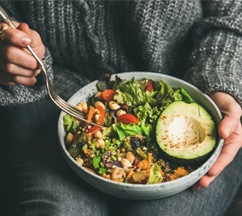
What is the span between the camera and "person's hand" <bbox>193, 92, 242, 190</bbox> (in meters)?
0.96

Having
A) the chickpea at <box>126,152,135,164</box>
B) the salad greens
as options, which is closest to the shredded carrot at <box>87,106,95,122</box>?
the salad greens

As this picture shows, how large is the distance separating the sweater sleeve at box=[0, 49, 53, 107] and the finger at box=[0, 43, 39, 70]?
0.15 meters

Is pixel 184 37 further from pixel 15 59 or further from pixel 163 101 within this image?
pixel 15 59

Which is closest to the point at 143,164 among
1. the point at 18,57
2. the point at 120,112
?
the point at 120,112

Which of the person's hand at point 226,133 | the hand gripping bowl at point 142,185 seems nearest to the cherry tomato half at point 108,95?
the hand gripping bowl at point 142,185

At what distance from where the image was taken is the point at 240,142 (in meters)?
1.05

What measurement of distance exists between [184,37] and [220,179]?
35 centimetres

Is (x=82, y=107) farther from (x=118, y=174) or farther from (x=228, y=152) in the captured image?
(x=228, y=152)

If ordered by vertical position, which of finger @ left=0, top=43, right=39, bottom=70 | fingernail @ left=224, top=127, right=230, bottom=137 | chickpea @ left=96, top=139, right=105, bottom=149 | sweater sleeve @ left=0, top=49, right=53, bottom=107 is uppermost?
finger @ left=0, top=43, right=39, bottom=70

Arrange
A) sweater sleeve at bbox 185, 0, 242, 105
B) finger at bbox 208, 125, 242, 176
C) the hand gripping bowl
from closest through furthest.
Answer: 1. the hand gripping bowl
2. finger at bbox 208, 125, 242, 176
3. sweater sleeve at bbox 185, 0, 242, 105

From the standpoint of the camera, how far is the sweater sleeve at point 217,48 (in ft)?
3.56

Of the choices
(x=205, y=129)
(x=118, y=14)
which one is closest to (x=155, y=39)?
(x=118, y=14)

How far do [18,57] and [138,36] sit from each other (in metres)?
0.31

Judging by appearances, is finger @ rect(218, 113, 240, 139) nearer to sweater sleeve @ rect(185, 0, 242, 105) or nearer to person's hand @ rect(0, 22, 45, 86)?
sweater sleeve @ rect(185, 0, 242, 105)
